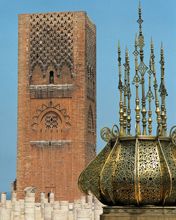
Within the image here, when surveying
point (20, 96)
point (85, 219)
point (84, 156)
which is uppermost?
point (20, 96)

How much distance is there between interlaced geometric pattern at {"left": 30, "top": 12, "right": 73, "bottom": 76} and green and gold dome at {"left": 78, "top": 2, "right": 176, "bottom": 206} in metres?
28.8

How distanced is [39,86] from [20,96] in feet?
3.30

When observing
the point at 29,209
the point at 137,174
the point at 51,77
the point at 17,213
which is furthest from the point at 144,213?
the point at 51,77

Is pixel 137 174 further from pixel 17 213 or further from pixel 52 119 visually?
pixel 52 119

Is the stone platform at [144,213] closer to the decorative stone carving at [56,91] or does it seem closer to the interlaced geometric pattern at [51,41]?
the decorative stone carving at [56,91]

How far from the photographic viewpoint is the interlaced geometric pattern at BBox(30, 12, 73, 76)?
32.2 metres

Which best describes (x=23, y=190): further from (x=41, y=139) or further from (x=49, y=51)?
(x=49, y=51)

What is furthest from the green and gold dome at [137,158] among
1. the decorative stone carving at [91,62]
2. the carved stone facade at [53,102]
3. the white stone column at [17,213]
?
the decorative stone carving at [91,62]

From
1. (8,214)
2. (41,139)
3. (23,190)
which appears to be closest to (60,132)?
(41,139)

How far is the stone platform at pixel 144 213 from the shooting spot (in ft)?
10.3

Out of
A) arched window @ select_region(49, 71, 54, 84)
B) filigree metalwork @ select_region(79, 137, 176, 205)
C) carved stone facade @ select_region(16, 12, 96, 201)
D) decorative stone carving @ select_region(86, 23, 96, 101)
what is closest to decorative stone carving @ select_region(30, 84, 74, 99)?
carved stone facade @ select_region(16, 12, 96, 201)

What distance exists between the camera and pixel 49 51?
32469 millimetres

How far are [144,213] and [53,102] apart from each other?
29.0m

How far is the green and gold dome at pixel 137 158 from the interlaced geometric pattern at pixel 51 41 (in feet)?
94.4
